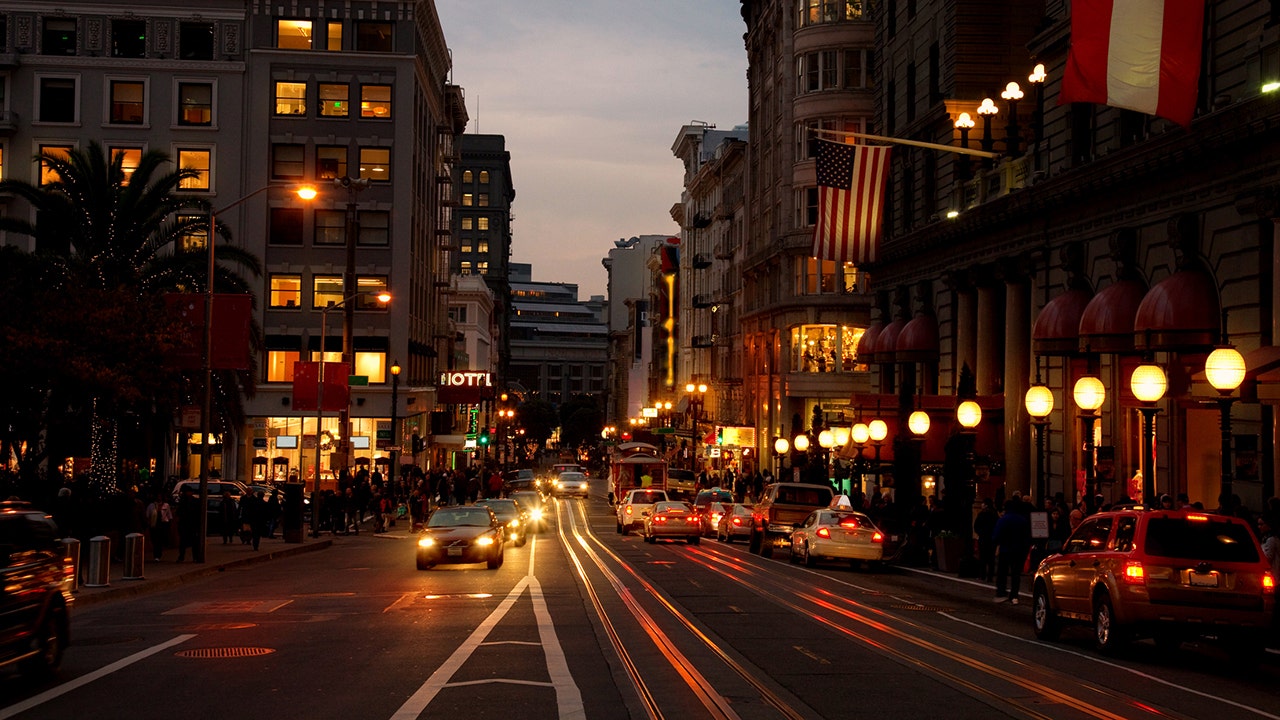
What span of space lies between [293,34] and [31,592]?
60.8 metres

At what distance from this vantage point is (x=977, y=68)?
44.7m

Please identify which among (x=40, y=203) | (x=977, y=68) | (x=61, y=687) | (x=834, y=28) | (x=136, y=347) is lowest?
(x=61, y=687)

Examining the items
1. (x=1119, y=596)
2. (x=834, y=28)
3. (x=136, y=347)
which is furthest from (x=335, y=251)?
(x=1119, y=596)

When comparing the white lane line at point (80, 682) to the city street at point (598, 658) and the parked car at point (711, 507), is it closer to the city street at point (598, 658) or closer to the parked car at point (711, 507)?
the city street at point (598, 658)

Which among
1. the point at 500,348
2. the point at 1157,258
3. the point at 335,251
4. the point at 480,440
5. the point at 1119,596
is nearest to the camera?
the point at 1119,596

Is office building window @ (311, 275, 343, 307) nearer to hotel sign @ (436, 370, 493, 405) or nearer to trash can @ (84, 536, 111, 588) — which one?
hotel sign @ (436, 370, 493, 405)

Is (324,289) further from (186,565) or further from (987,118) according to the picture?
(987,118)

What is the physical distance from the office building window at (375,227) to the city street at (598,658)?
44392mm

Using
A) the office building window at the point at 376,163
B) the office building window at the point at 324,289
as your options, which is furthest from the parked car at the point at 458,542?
the office building window at the point at 376,163

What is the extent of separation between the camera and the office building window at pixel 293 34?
7025 cm

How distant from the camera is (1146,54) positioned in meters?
22.3

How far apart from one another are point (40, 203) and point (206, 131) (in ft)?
104

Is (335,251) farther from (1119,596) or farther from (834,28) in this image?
(1119,596)

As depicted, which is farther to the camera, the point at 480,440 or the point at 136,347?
the point at 480,440
